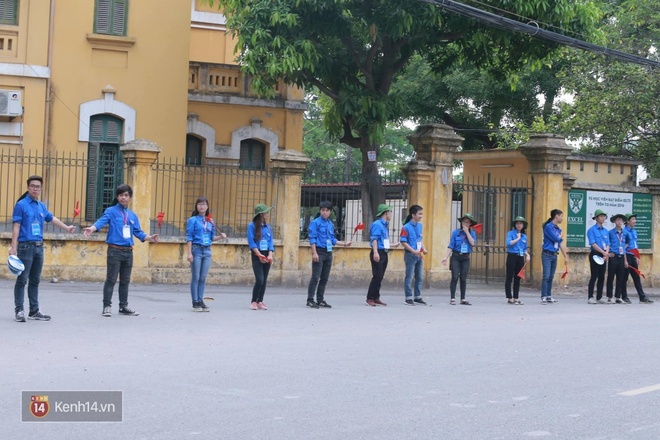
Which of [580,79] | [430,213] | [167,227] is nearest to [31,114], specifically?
[167,227]

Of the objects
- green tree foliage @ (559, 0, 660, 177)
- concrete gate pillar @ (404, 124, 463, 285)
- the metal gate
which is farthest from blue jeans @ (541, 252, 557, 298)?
green tree foliage @ (559, 0, 660, 177)

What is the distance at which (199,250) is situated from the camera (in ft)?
48.5

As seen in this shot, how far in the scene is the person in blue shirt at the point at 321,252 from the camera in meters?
16.1

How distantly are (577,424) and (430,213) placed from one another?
14.1 metres

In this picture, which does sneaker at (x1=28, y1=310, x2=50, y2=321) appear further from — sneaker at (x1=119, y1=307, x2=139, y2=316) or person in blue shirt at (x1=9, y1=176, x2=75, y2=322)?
sneaker at (x1=119, y1=307, x2=139, y2=316)

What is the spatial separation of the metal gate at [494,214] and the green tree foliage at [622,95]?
533 cm

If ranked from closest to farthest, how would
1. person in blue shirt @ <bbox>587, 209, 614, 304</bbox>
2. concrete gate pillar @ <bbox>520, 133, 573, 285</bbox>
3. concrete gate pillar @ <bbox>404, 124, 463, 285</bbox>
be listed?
person in blue shirt @ <bbox>587, 209, 614, 304</bbox>, concrete gate pillar @ <bbox>404, 124, 463, 285</bbox>, concrete gate pillar @ <bbox>520, 133, 573, 285</bbox>

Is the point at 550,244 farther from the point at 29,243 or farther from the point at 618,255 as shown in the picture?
the point at 29,243

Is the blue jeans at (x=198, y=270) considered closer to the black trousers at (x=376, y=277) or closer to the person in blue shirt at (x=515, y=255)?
the black trousers at (x=376, y=277)

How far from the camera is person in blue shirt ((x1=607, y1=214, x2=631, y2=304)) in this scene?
19047 mm

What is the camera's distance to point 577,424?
23.5 feet

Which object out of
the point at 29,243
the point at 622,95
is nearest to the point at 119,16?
the point at 29,243

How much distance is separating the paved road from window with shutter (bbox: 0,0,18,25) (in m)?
9.52

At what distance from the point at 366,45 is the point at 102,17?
20.4ft
